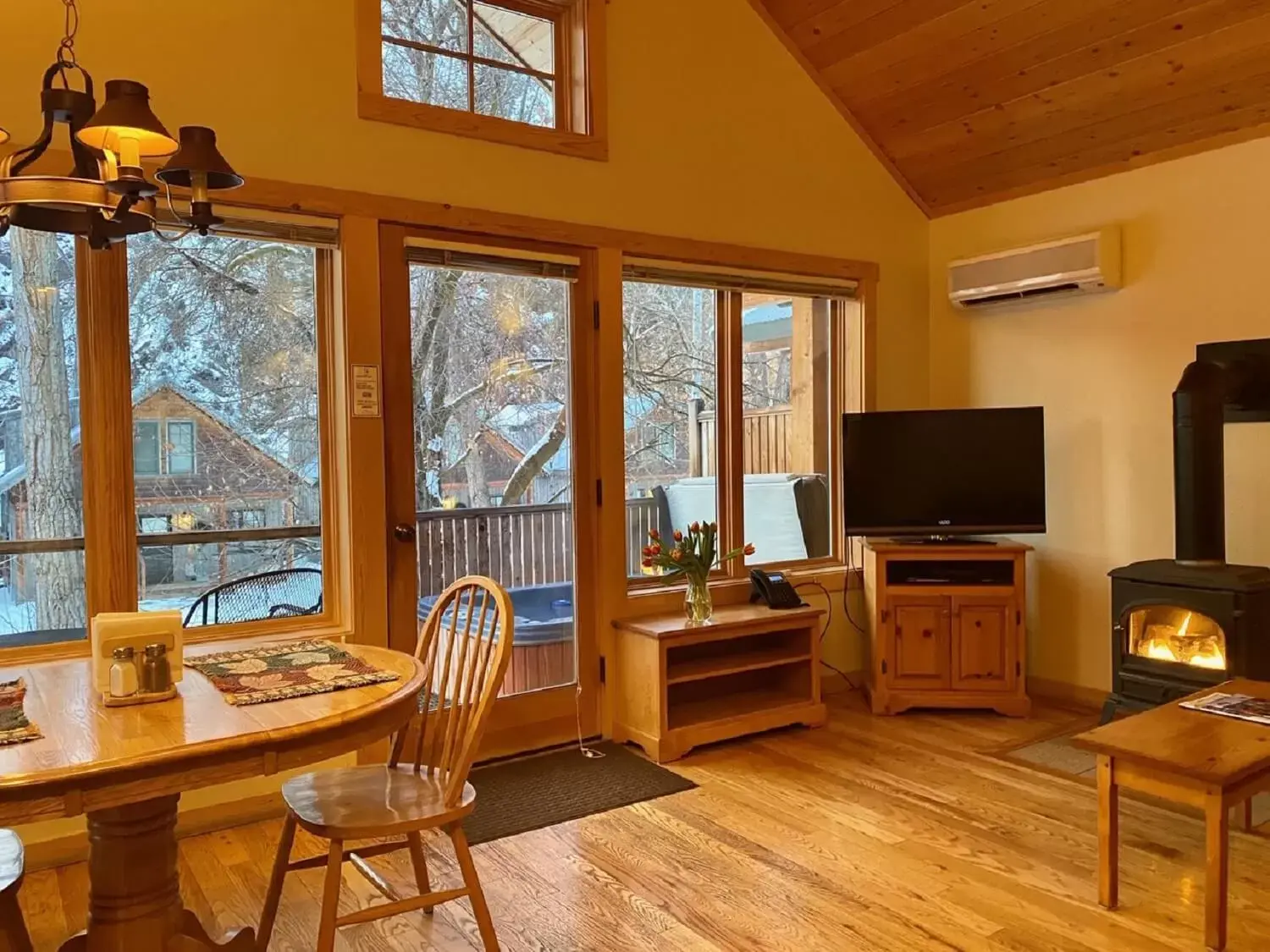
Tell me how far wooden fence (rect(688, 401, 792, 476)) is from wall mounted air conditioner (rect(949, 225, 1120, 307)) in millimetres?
1107

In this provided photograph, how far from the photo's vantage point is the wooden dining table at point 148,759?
158 cm

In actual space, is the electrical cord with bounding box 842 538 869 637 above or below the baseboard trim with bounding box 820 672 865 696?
above

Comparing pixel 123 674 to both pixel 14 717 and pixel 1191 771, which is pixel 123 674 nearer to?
pixel 14 717

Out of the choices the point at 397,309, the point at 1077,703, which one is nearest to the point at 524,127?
the point at 397,309

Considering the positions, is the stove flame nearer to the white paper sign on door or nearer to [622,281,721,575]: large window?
[622,281,721,575]: large window

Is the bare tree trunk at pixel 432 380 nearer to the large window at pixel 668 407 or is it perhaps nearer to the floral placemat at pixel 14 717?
the large window at pixel 668 407

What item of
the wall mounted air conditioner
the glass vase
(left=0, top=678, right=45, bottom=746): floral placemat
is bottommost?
the glass vase

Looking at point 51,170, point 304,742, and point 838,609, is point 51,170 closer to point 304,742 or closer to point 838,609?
point 304,742

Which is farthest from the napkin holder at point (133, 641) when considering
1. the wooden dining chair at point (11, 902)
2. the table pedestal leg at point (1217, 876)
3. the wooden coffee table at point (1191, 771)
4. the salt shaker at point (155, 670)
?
the table pedestal leg at point (1217, 876)

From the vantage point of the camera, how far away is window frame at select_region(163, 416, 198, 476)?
10.6 feet

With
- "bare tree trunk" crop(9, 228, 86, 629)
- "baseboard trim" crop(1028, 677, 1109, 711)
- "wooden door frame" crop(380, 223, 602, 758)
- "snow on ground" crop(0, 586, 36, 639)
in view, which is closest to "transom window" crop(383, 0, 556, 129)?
"wooden door frame" crop(380, 223, 602, 758)

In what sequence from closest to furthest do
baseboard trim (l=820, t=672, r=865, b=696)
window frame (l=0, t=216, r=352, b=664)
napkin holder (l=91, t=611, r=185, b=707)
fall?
napkin holder (l=91, t=611, r=185, b=707) → window frame (l=0, t=216, r=352, b=664) → baseboard trim (l=820, t=672, r=865, b=696)

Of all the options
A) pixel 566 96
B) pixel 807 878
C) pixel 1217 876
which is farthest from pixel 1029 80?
pixel 807 878

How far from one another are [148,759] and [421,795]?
2.48 ft
